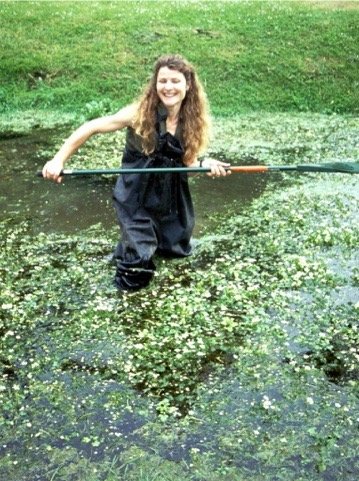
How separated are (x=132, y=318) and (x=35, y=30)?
44.2ft

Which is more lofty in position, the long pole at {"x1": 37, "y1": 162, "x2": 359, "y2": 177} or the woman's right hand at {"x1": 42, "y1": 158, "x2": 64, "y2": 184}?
the woman's right hand at {"x1": 42, "y1": 158, "x2": 64, "y2": 184}

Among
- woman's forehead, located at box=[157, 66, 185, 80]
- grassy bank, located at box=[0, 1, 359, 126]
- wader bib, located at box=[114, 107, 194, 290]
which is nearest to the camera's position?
woman's forehead, located at box=[157, 66, 185, 80]

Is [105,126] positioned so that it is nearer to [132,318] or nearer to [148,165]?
[148,165]

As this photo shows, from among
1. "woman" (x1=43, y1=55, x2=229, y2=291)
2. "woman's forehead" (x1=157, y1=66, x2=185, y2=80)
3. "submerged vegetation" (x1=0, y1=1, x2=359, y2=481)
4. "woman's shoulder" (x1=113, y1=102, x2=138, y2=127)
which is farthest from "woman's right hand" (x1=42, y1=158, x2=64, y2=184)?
"woman's forehead" (x1=157, y1=66, x2=185, y2=80)

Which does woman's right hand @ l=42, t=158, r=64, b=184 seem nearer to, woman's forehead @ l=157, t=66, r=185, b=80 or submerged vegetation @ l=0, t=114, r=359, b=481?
submerged vegetation @ l=0, t=114, r=359, b=481

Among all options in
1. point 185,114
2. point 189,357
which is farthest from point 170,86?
point 189,357

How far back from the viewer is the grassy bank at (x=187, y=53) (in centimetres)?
1382

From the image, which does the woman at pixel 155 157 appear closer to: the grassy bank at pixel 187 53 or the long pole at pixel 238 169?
the long pole at pixel 238 169

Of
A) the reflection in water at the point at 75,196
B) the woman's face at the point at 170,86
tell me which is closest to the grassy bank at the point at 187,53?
the reflection in water at the point at 75,196

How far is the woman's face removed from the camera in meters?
5.55

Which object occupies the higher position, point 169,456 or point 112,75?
point 112,75

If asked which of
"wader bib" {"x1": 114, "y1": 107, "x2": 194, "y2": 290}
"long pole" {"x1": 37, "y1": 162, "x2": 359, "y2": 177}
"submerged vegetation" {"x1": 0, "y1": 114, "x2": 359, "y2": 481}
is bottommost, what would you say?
"submerged vegetation" {"x1": 0, "y1": 114, "x2": 359, "y2": 481}

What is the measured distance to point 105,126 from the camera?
5688 millimetres

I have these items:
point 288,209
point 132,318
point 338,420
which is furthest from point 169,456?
point 288,209
